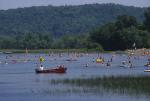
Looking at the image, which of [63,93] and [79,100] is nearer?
[79,100]

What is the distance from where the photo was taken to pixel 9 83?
68.1 metres

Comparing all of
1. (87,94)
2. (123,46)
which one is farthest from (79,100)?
(123,46)

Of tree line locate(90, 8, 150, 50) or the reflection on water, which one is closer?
the reflection on water

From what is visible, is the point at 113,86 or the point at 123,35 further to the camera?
the point at 123,35

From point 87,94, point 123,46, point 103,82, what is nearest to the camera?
point 87,94

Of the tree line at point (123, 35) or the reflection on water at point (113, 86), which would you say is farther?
the tree line at point (123, 35)

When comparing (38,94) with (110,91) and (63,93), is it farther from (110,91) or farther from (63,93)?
(110,91)

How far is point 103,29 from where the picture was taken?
184375 mm

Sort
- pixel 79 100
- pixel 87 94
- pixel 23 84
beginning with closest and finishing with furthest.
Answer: pixel 79 100 < pixel 87 94 < pixel 23 84

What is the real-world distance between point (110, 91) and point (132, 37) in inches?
4822

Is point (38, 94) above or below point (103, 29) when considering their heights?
below

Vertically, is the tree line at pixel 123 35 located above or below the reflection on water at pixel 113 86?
above

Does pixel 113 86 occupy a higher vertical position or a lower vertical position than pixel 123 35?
lower

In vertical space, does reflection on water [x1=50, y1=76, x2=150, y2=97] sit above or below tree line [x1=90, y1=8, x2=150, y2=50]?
below
